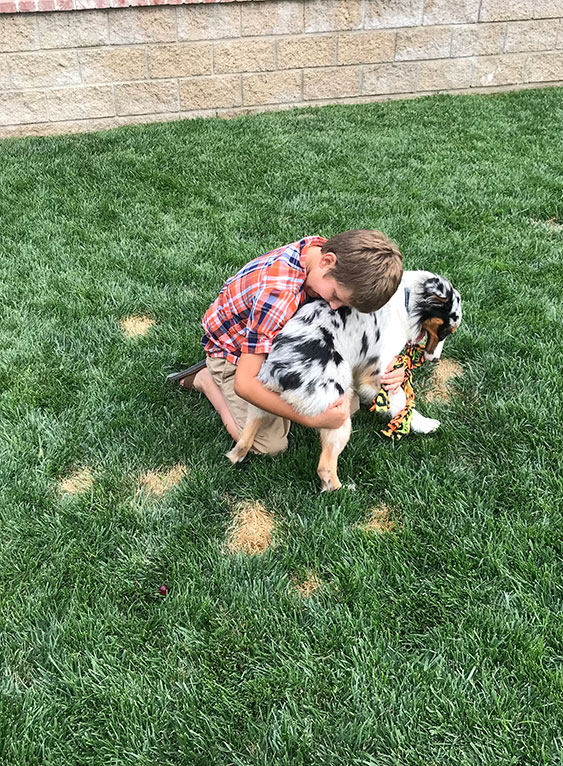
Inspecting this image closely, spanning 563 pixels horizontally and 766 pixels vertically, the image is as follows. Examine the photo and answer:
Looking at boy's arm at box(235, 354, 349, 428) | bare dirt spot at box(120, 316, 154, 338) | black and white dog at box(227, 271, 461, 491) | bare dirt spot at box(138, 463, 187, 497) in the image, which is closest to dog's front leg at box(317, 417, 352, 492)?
black and white dog at box(227, 271, 461, 491)

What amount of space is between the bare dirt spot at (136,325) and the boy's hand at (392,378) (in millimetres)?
1714

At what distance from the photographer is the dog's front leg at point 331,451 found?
2629 mm

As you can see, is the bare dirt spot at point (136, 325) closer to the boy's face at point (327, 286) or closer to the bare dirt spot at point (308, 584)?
the boy's face at point (327, 286)

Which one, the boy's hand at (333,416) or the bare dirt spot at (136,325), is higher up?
the boy's hand at (333,416)

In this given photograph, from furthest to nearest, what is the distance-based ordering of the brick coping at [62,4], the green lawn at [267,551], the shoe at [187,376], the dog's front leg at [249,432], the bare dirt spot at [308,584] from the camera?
the brick coping at [62,4]
the shoe at [187,376]
the dog's front leg at [249,432]
the bare dirt spot at [308,584]
the green lawn at [267,551]

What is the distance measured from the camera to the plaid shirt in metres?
2.51

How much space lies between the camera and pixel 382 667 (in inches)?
81.1

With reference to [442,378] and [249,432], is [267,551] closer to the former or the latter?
[249,432]

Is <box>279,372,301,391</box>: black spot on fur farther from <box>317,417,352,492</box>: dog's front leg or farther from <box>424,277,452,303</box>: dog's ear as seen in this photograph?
<box>424,277,452,303</box>: dog's ear

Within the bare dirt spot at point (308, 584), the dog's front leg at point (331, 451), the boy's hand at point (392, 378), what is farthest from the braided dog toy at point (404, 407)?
the bare dirt spot at point (308, 584)

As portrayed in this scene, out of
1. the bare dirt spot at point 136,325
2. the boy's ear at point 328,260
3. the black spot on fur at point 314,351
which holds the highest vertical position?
the boy's ear at point 328,260

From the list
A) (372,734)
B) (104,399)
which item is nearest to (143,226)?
(104,399)

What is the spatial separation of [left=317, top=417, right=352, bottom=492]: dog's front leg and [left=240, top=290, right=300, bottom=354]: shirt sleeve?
46 centimetres

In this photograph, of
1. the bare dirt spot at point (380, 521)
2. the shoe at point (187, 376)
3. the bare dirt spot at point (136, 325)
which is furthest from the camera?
the bare dirt spot at point (136, 325)
